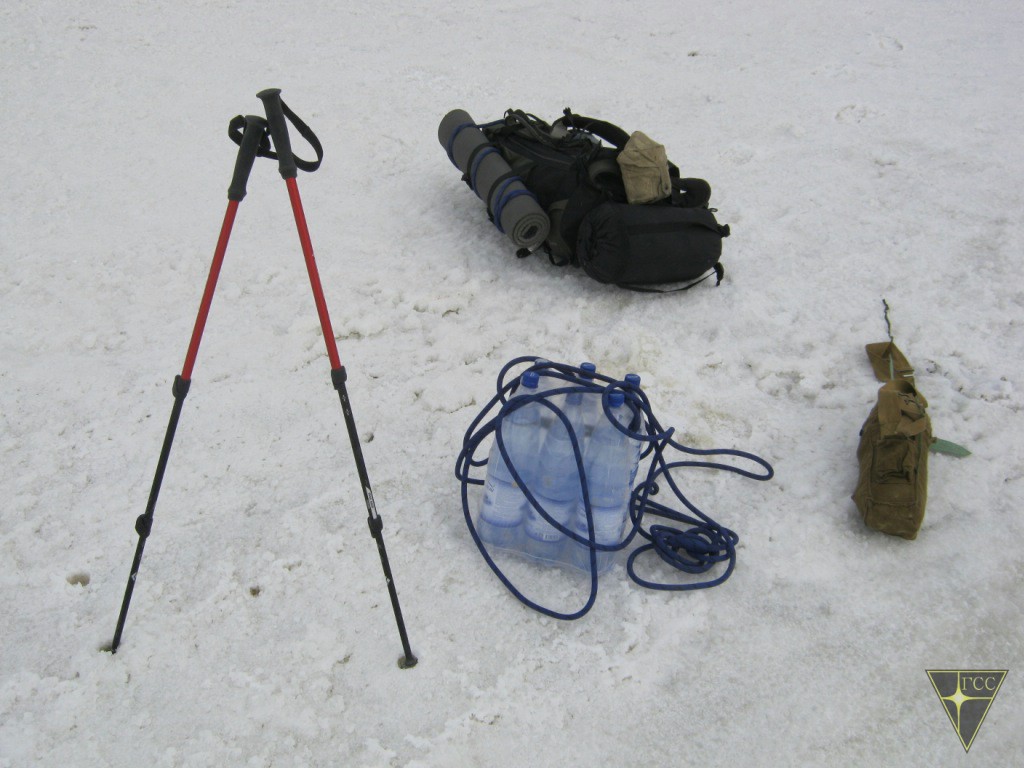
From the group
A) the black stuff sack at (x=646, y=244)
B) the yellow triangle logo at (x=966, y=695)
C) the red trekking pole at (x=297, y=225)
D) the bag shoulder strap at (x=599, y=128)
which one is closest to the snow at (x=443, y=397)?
the yellow triangle logo at (x=966, y=695)

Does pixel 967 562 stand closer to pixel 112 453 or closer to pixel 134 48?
pixel 112 453

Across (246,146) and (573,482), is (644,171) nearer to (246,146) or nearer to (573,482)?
(573,482)

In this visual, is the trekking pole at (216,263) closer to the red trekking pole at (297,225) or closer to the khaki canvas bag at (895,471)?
the red trekking pole at (297,225)

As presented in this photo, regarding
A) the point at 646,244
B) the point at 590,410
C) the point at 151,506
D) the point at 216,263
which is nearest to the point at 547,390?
the point at 590,410

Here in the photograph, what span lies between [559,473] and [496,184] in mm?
2144

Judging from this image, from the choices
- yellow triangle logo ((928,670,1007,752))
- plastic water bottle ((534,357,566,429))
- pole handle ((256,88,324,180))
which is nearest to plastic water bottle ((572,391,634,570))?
plastic water bottle ((534,357,566,429))

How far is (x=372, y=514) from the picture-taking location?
2.54 metres

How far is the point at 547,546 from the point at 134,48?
5.97 meters

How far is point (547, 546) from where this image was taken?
9.64 feet

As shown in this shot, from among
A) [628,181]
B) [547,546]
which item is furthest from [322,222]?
[547,546]

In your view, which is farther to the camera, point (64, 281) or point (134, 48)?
point (134, 48)

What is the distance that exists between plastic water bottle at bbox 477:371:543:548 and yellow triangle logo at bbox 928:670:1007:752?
1452mm

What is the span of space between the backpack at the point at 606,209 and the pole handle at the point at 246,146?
2.10 meters

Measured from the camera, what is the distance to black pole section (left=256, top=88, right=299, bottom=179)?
7.14ft
